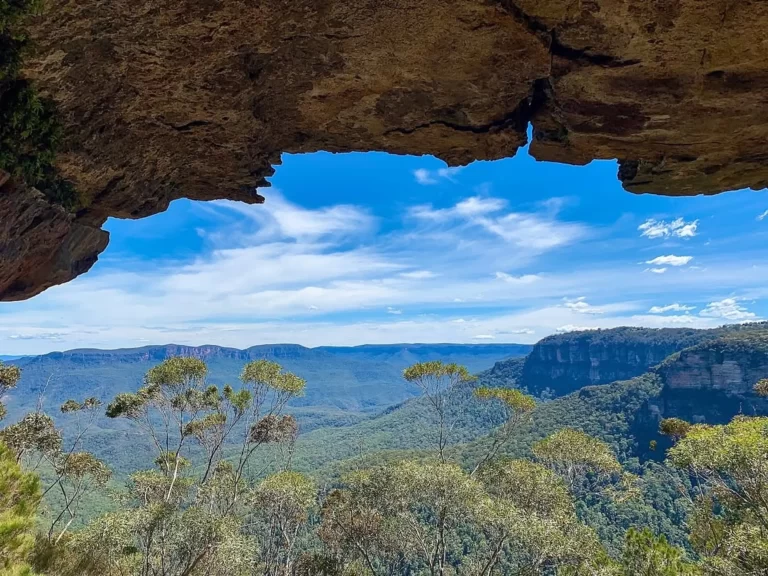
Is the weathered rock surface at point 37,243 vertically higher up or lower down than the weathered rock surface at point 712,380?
higher up

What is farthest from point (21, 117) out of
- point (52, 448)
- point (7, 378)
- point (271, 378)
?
point (52, 448)

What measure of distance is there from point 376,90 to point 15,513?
12.3 m

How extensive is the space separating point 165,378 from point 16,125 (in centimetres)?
1964

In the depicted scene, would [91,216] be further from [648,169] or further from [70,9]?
[648,169]

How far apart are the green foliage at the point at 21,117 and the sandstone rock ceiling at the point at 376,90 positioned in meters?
A: 0.38

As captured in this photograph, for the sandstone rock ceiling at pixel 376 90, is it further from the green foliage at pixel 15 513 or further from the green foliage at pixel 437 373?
the green foliage at pixel 437 373

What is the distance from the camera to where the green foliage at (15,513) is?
7441 mm

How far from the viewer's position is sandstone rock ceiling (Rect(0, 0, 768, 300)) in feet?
31.0

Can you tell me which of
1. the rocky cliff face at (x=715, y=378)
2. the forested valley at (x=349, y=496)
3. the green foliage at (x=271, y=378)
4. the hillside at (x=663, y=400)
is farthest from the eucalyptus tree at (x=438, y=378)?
the rocky cliff face at (x=715, y=378)

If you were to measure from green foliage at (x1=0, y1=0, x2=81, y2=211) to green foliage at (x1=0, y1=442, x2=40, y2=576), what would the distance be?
278 inches

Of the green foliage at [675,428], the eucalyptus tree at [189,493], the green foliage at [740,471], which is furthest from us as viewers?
the green foliage at [675,428]

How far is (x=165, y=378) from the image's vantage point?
2719cm

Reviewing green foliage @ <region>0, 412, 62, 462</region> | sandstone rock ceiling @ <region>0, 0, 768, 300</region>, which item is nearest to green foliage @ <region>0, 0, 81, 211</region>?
sandstone rock ceiling @ <region>0, 0, 768, 300</region>

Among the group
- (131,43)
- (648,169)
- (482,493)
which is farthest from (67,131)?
(482,493)
